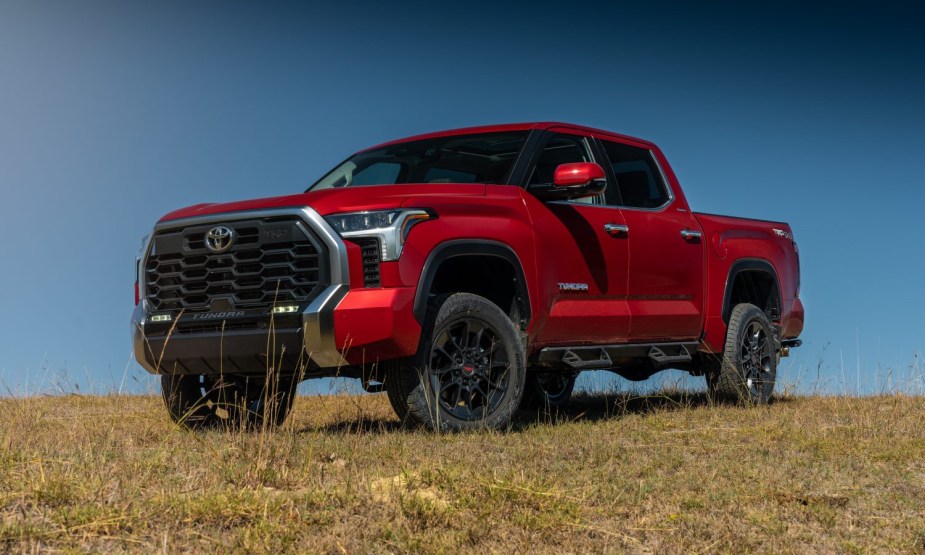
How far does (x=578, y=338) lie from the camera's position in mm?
8000

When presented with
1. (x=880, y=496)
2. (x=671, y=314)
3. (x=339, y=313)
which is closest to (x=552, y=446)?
(x=339, y=313)

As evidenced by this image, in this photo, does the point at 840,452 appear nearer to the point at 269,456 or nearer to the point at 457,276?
the point at 457,276

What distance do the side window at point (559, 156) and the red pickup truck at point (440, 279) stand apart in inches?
0.5

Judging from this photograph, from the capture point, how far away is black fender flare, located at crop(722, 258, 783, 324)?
9750mm

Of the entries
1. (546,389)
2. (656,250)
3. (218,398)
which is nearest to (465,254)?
(656,250)

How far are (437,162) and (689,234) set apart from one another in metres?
2.38

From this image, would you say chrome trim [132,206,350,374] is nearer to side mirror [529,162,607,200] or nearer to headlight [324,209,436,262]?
→ headlight [324,209,436,262]

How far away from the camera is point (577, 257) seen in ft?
26.0

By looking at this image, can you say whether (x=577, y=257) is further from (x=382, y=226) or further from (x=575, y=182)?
(x=382, y=226)

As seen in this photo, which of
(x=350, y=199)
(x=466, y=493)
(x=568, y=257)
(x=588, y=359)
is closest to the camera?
(x=466, y=493)

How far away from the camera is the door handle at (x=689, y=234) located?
912 centimetres

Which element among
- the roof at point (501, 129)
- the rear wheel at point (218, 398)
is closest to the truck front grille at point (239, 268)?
the rear wheel at point (218, 398)

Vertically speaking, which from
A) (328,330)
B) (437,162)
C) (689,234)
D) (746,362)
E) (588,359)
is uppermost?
(437,162)

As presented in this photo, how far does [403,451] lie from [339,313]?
41.4 inches
